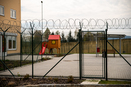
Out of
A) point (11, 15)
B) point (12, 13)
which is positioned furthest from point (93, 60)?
point (12, 13)

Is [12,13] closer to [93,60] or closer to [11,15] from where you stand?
[11,15]

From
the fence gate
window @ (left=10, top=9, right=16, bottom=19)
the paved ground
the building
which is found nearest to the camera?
the fence gate

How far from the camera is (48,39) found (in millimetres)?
28438

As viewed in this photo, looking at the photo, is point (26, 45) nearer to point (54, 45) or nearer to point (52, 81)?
point (52, 81)

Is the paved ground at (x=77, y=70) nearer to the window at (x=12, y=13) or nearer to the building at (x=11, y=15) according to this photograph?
the building at (x=11, y=15)

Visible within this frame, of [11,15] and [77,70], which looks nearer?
[77,70]

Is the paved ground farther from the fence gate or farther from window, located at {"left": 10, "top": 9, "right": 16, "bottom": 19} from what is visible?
window, located at {"left": 10, "top": 9, "right": 16, "bottom": 19}

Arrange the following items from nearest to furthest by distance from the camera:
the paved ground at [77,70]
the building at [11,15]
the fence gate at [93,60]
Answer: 1. the fence gate at [93,60]
2. the paved ground at [77,70]
3. the building at [11,15]

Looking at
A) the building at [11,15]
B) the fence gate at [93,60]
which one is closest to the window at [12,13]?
the building at [11,15]

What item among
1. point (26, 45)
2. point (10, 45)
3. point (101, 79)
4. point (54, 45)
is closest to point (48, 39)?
point (54, 45)

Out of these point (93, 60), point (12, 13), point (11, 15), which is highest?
point (12, 13)

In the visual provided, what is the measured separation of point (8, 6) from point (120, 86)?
67.6 ft

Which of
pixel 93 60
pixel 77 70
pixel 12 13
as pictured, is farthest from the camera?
pixel 12 13

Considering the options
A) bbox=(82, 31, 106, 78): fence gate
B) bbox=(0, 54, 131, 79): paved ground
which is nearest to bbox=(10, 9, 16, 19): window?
bbox=(0, 54, 131, 79): paved ground
